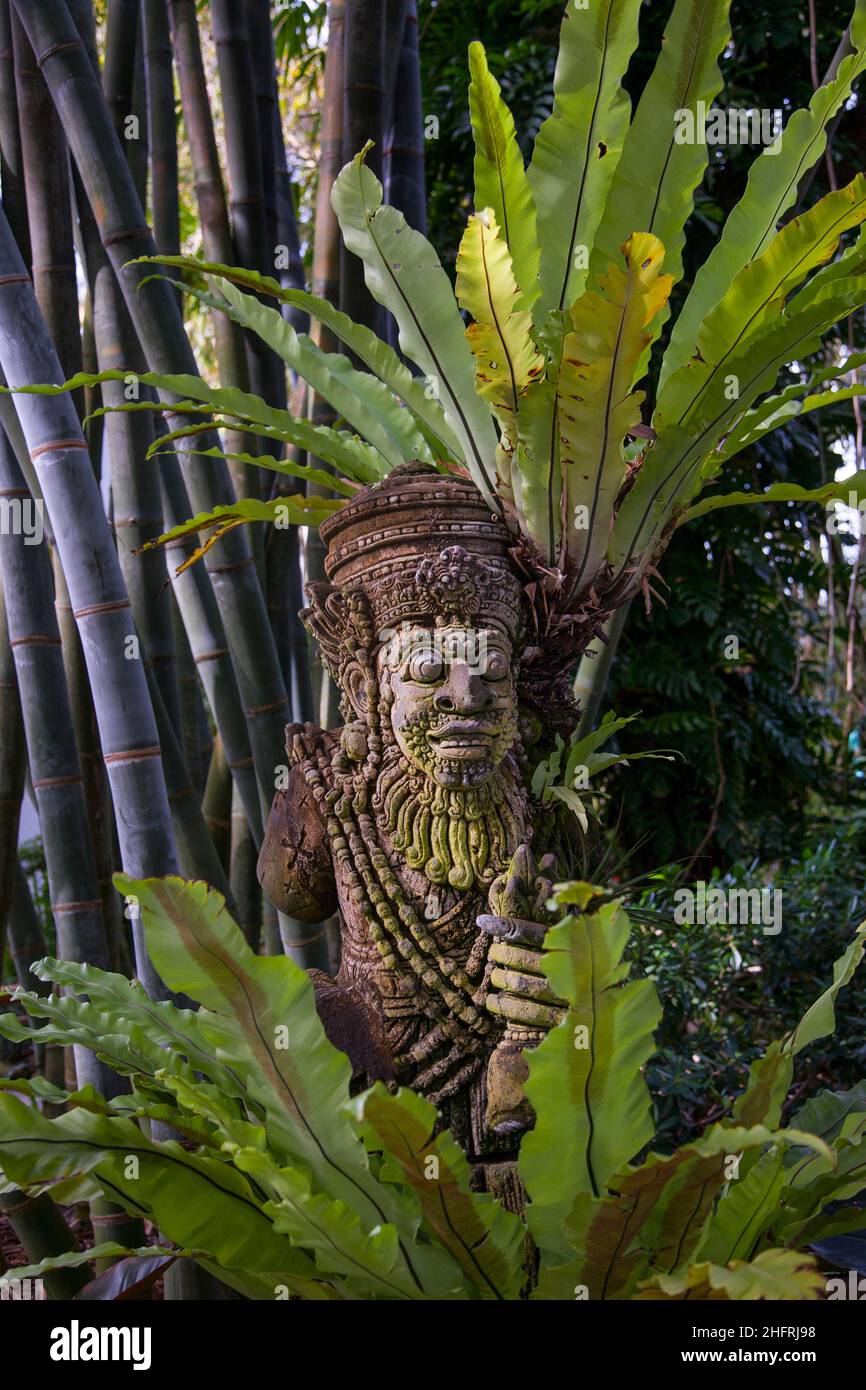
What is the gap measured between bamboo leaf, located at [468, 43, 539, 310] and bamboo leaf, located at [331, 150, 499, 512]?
105 mm

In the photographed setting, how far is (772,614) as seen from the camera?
4.55 meters

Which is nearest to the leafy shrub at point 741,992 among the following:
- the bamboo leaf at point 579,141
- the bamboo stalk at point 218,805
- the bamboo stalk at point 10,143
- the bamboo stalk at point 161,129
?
the bamboo stalk at point 218,805

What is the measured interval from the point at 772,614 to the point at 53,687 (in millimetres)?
3172

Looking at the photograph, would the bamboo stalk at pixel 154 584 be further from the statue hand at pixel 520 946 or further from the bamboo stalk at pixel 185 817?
the statue hand at pixel 520 946

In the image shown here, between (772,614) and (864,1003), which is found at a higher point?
(772,614)

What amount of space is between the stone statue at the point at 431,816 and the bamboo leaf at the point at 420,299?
7 cm

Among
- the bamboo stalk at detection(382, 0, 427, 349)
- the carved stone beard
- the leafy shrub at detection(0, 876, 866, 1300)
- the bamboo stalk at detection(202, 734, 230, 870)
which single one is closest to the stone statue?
the carved stone beard

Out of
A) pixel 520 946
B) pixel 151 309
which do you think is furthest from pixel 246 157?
pixel 520 946

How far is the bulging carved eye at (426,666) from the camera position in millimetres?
1487

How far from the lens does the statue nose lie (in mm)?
1469

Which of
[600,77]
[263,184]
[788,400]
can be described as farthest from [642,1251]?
[263,184]

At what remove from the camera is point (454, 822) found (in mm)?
1537

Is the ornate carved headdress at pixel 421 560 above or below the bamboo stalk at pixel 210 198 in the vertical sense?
below
